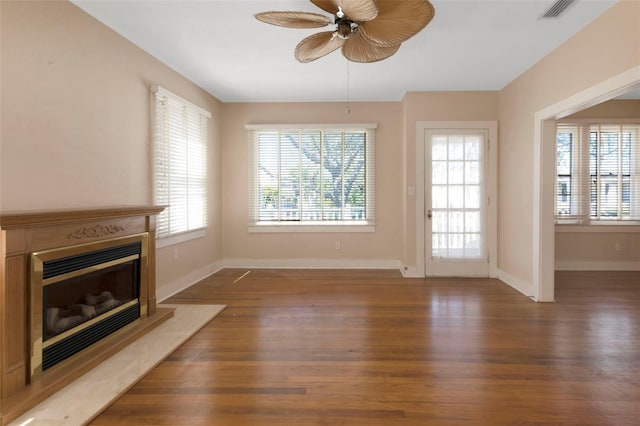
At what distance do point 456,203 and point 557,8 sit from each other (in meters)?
2.75

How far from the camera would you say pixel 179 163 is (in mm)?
4312

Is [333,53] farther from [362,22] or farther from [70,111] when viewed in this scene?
[70,111]

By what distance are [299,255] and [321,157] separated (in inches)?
65.2

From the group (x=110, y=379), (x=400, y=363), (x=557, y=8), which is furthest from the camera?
(x=557, y=8)

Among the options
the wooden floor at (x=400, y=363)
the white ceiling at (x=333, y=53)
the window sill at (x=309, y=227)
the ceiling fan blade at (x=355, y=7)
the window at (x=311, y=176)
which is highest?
the white ceiling at (x=333, y=53)

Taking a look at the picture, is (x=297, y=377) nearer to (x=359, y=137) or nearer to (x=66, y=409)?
(x=66, y=409)

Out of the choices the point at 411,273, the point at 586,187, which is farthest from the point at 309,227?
the point at 586,187

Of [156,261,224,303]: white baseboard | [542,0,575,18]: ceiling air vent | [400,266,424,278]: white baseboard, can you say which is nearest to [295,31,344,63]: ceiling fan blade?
[542,0,575,18]: ceiling air vent

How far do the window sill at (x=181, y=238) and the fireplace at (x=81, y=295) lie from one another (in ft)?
2.80

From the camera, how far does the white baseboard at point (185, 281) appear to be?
401 centimetres

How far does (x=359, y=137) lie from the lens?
5.57m

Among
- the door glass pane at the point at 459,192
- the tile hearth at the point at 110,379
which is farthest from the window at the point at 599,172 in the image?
the tile hearth at the point at 110,379

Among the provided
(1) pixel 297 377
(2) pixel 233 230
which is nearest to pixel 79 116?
(1) pixel 297 377

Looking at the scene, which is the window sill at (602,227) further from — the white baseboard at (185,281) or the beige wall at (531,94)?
the white baseboard at (185,281)
